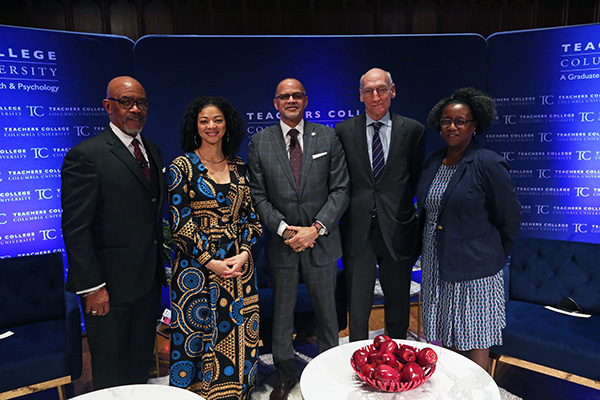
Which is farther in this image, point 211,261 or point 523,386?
point 523,386

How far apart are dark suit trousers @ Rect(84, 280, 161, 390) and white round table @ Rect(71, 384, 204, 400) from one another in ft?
1.48

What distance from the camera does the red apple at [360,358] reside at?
1828mm

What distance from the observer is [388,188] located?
2.78m

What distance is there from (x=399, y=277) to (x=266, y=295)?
3.37ft

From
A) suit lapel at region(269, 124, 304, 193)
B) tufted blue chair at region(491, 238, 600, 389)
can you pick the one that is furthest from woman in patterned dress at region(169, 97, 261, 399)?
tufted blue chair at region(491, 238, 600, 389)

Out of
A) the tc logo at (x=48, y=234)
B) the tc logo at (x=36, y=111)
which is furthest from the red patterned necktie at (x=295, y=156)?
the tc logo at (x=48, y=234)

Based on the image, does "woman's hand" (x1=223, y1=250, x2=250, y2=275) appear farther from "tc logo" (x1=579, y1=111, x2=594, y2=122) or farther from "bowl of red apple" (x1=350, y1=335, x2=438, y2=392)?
"tc logo" (x1=579, y1=111, x2=594, y2=122)

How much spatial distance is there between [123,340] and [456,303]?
1.87 m

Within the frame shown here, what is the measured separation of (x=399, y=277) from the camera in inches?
114

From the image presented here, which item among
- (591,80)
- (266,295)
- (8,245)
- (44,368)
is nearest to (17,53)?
(8,245)

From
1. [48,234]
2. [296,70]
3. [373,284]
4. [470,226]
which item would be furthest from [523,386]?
[48,234]

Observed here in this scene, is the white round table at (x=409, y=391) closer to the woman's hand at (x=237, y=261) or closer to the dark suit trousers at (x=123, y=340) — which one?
the woman's hand at (x=237, y=261)

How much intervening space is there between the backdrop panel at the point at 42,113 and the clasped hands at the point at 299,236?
224cm

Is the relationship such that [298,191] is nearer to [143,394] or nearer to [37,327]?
[143,394]
